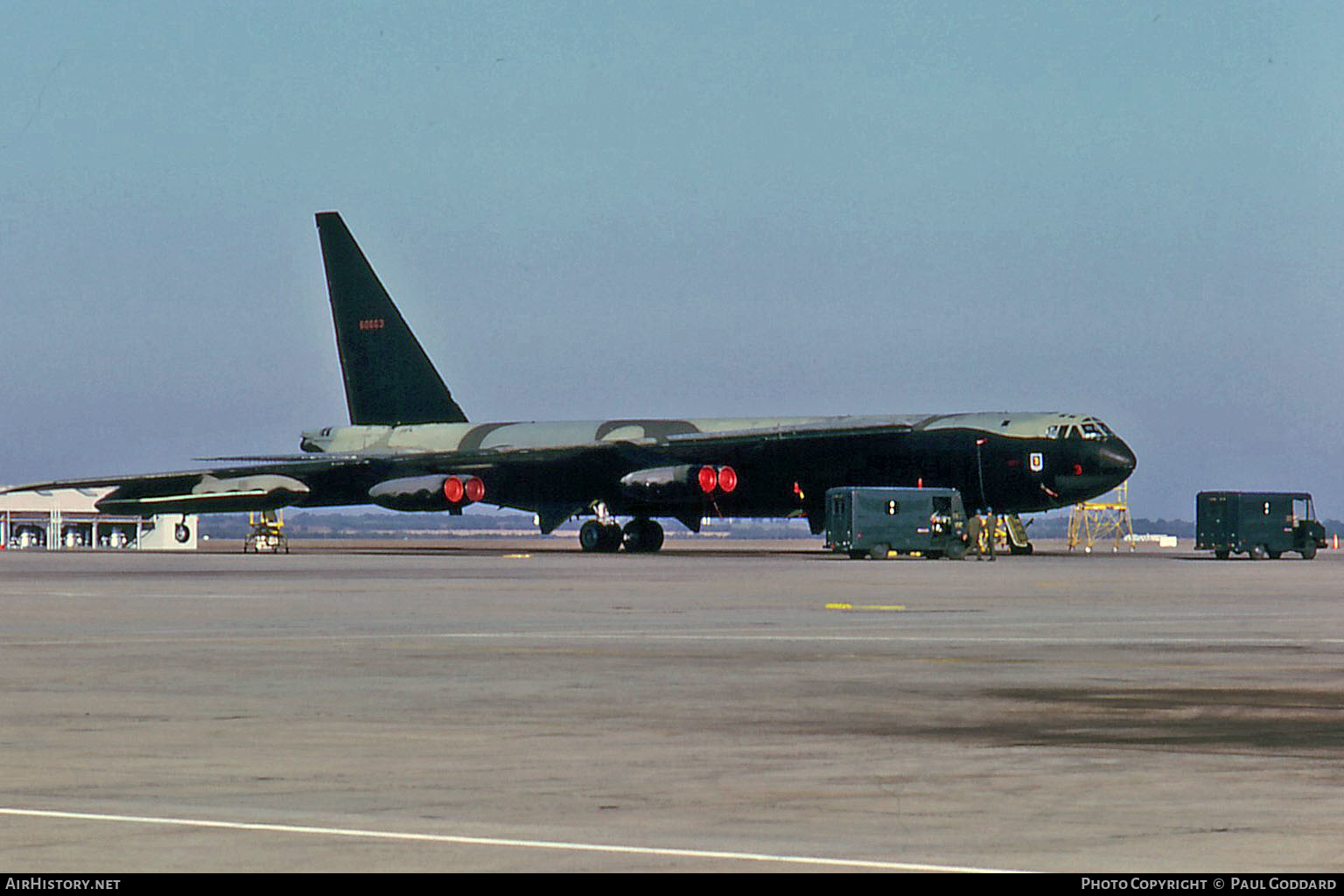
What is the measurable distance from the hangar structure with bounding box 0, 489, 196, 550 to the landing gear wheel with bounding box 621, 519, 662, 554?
38.1m

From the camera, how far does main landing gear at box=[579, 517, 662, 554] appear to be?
229 feet

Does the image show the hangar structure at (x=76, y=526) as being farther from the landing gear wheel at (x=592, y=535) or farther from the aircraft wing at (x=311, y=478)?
the landing gear wheel at (x=592, y=535)

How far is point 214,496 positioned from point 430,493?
8.73 m

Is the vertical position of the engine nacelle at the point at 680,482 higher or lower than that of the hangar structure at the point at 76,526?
higher

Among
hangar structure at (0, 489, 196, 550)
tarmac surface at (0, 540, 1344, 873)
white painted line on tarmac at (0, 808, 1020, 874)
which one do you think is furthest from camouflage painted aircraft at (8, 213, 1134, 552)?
white painted line on tarmac at (0, 808, 1020, 874)

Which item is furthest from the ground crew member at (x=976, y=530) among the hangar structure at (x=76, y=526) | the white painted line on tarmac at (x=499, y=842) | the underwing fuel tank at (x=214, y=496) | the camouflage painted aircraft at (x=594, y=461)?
the white painted line on tarmac at (x=499, y=842)

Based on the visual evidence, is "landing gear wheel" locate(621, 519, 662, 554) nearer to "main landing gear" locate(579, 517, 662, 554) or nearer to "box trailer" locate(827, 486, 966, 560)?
"main landing gear" locate(579, 517, 662, 554)

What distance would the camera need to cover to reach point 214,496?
2808 inches

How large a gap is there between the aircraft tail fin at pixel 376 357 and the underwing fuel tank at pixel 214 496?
5.43 m

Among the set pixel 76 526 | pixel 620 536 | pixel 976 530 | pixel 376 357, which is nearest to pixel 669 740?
pixel 976 530

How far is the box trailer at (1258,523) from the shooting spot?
6488 cm

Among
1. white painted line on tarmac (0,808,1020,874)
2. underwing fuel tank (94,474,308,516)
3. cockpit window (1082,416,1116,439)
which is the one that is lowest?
→ white painted line on tarmac (0,808,1020,874)

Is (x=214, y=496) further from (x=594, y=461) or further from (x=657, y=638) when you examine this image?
(x=657, y=638)

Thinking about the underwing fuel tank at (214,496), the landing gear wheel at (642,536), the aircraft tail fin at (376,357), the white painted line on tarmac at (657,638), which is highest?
the aircraft tail fin at (376,357)
